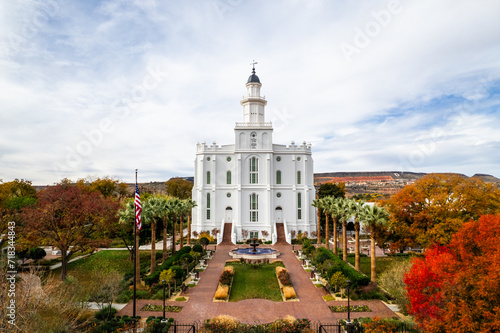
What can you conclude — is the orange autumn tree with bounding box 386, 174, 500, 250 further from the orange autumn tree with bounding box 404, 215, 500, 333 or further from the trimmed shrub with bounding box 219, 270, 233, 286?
the trimmed shrub with bounding box 219, 270, 233, 286

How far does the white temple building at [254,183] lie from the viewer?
44.9 metres

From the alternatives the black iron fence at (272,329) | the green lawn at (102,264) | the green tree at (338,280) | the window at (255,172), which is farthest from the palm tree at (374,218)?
the window at (255,172)

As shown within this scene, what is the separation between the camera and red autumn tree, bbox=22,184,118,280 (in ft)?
79.8

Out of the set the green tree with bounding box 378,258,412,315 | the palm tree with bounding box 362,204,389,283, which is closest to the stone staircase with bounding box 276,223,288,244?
the palm tree with bounding box 362,204,389,283

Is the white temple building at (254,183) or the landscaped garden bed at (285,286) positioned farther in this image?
the white temple building at (254,183)

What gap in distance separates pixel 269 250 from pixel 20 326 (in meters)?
27.6

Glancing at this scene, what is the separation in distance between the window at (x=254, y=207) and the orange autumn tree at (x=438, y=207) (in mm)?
20376

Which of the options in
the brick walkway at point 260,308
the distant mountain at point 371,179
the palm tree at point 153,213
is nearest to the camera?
the brick walkway at point 260,308

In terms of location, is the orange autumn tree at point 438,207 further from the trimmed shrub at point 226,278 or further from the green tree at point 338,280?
the trimmed shrub at point 226,278

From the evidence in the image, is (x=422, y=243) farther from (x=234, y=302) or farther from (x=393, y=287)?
(x=234, y=302)

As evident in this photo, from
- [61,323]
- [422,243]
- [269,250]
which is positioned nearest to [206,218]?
[269,250]

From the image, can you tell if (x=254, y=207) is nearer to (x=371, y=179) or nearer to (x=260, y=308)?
(x=260, y=308)

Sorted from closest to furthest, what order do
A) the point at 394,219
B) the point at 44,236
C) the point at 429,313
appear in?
1. the point at 429,313
2. the point at 44,236
3. the point at 394,219

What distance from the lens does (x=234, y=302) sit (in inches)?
765
